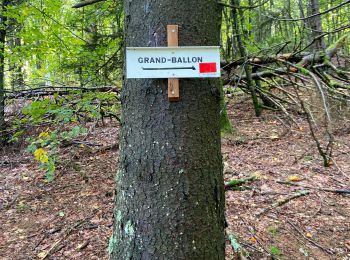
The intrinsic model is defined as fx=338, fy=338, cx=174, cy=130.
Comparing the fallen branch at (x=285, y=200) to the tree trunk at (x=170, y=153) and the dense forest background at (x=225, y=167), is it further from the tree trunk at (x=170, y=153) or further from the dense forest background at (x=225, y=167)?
the tree trunk at (x=170, y=153)

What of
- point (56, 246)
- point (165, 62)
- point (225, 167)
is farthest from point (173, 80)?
point (225, 167)

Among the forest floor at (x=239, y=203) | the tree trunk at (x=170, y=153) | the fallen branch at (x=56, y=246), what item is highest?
the tree trunk at (x=170, y=153)

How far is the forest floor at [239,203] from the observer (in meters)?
2.99

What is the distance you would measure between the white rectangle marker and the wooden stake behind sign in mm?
26

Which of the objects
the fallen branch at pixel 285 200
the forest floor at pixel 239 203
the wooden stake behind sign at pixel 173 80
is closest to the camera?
the wooden stake behind sign at pixel 173 80

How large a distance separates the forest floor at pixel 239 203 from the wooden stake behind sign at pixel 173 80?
1.55 m

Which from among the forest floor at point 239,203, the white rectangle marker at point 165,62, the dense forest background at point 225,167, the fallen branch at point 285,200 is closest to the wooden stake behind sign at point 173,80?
the white rectangle marker at point 165,62

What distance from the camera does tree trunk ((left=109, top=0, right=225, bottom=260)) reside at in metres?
1.70

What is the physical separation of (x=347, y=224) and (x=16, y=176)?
14.8 ft

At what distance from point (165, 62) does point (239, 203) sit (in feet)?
7.63

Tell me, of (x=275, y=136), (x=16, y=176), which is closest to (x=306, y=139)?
(x=275, y=136)

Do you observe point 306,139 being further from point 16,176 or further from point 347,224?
point 16,176

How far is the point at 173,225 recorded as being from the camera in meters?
1.70

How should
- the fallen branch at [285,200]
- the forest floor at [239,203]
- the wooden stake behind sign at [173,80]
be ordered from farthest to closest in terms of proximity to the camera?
1. the fallen branch at [285,200]
2. the forest floor at [239,203]
3. the wooden stake behind sign at [173,80]
